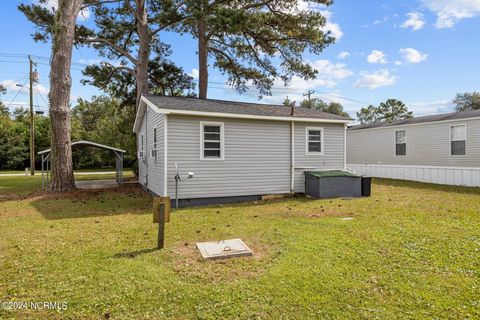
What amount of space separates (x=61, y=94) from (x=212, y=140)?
7.24m

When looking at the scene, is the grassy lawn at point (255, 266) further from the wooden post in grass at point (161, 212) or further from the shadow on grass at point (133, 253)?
the wooden post in grass at point (161, 212)

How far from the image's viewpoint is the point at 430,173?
45.2ft

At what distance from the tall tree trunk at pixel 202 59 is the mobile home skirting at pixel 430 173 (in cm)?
1096

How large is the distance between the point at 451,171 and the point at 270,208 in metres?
9.84

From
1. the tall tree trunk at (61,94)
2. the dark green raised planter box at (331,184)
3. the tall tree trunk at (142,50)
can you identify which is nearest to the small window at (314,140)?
the dark green raised planter box at (331,184)

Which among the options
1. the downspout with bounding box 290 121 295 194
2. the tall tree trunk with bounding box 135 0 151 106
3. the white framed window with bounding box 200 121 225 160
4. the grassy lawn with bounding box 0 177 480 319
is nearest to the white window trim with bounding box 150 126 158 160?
the white framed window with bounding box 200 121 225 160

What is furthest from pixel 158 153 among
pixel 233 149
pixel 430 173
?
pixel 430 173

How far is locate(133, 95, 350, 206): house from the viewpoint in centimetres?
843

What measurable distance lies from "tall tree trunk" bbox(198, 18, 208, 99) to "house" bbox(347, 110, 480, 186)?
10479 mm

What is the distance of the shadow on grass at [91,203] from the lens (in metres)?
7.64

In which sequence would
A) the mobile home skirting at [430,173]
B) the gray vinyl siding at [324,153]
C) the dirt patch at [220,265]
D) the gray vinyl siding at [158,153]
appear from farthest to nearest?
the mobile home skirting at [430,173]
the gray vinyl siding at [324,153]
the gray vinyl siding at [158,153]
the dirt patch at [220,265]

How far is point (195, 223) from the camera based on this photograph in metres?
6.31

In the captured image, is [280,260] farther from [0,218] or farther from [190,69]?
[190,69]

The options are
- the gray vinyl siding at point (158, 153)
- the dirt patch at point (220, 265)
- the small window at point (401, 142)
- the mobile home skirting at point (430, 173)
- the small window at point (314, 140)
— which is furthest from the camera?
the small window at point (401, 142)
